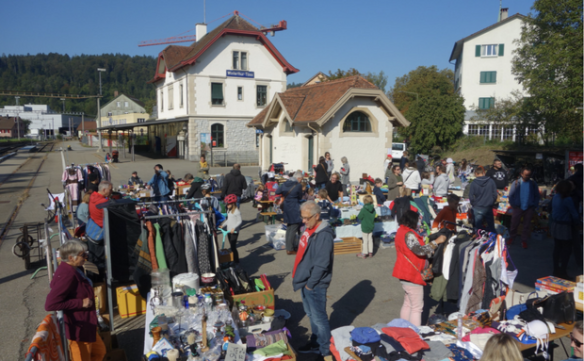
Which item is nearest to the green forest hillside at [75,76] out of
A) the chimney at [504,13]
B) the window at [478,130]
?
the chimney at [504,13]

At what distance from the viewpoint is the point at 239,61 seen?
35.5 metres

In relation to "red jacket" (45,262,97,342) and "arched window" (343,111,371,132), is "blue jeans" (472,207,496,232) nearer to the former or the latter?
"red jacket" (45,262,97,342)

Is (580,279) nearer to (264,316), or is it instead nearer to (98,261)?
(264,316)

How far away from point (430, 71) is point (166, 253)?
5200 cm

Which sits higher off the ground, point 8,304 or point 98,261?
point 98,261

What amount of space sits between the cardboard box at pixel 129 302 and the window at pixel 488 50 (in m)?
43.0

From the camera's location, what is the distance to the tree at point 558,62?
784 inches

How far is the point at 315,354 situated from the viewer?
5.32 meters

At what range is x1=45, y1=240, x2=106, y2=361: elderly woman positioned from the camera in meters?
4.13

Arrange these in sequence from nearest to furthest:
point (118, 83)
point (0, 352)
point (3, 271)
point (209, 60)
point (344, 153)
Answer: point (0, 352), point (3, 271), point (344, 153), point (209, 60), point (118, 83)

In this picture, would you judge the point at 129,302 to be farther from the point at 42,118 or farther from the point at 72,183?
the point at 42,118

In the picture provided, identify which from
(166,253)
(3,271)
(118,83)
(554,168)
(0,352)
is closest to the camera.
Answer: (0,352)

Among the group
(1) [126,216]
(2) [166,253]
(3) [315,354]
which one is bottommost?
(3) [315,354]

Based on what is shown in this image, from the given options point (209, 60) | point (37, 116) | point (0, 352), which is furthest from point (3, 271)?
point (37, 116)
